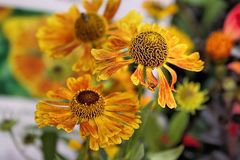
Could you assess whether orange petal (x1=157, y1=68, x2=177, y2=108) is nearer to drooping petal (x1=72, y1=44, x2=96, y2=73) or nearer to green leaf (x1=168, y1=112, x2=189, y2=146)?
drooping petal (x1=72, y1=44, x2=96, y2=73)

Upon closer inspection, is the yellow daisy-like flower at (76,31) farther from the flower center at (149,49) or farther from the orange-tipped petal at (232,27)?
the orange-tipped petal at (232,27)

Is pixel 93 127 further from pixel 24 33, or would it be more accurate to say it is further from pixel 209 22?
pixel 209 22

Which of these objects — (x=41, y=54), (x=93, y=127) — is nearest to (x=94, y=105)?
(x=93, y=127)

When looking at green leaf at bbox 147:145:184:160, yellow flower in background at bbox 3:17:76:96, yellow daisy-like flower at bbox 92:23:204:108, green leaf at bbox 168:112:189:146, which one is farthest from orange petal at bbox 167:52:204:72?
yellow flower in background at bbox 3:17:76:96

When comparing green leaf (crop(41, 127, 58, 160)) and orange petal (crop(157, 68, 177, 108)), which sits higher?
orange petal (crop(157, 68, 177, 108))

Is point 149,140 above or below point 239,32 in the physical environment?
below

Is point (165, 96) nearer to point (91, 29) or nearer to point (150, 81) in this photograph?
point (150, 81)

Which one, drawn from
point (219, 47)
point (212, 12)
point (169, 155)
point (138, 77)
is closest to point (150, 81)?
point (138, 77)
